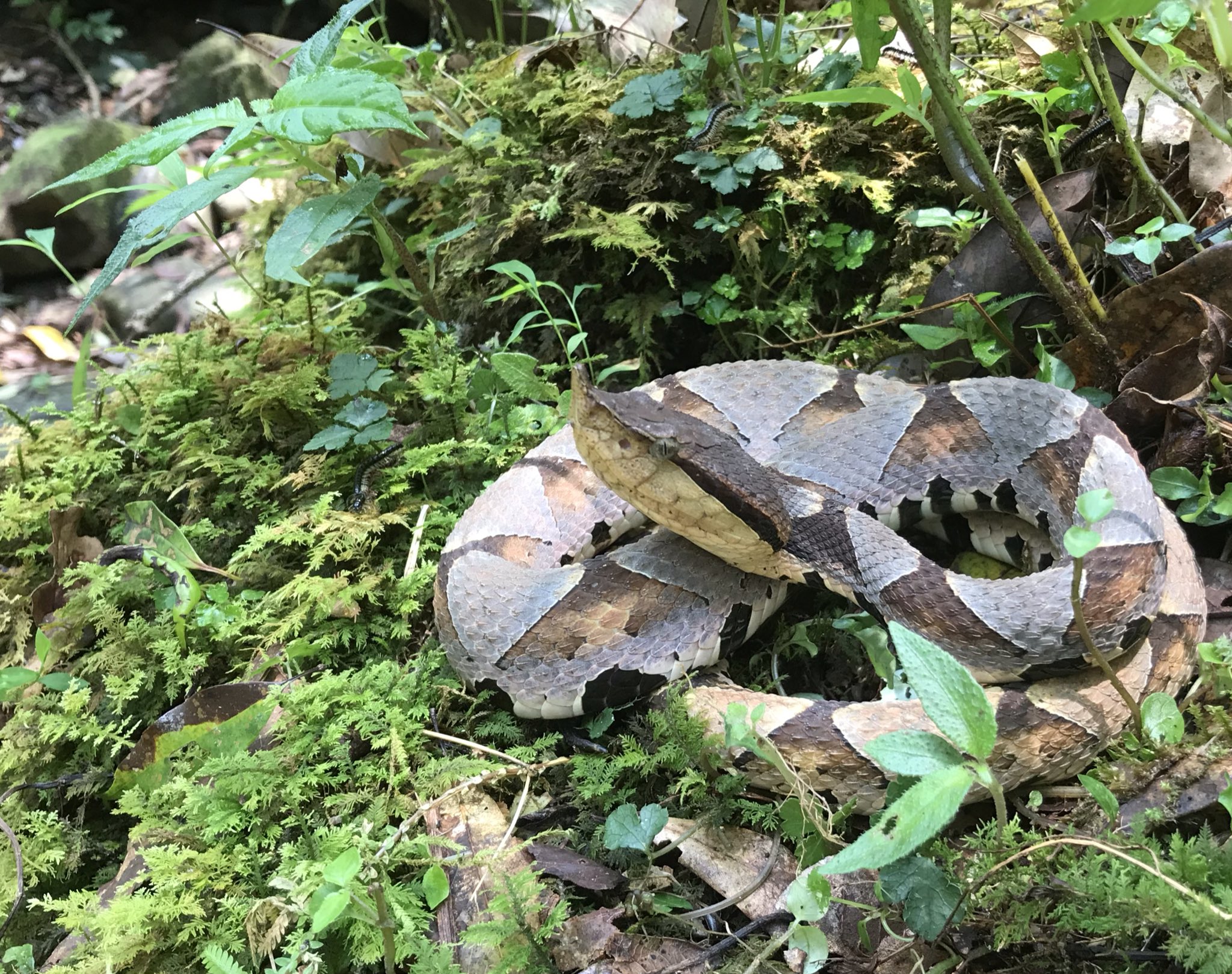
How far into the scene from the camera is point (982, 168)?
2139mm

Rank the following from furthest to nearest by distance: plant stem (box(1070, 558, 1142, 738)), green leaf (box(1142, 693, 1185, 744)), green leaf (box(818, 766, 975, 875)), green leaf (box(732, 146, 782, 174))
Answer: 1. green leaf (box(732, 146, 782, 174))
2. green leaf (box(1142, 693, 1185, 744))
3. plant stem (box(1070, 558, 1142, 738))
4. green leaf (box(818, 766, 975, 875))

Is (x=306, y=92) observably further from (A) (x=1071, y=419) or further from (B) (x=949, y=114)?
(A) (x=1071, y=419)

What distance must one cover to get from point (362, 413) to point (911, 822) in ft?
7.43

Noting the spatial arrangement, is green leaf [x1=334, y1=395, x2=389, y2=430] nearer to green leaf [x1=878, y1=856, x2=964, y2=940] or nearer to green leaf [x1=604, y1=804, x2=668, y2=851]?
green leaf [x1=604, y1=804, x2=668, y2=851]

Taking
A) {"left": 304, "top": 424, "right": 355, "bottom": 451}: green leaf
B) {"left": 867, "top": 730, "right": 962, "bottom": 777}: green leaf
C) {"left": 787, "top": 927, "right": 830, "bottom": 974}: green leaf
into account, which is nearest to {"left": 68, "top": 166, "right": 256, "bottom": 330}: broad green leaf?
{"left": 304, "top": 424, "right": 355, "bottom": 451}: green leaf

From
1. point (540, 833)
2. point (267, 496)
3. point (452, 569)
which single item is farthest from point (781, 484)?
point (267, 496)

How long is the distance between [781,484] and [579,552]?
730 millimetres

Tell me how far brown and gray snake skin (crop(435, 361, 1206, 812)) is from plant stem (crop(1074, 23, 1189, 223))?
25.3 inches

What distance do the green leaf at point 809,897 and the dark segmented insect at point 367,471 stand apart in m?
1.81

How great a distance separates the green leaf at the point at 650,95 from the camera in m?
3.04

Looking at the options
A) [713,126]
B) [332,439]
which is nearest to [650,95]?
[713,126]

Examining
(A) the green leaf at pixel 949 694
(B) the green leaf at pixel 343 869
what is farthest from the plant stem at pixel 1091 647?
(B) the green leaf at pixel 343 869

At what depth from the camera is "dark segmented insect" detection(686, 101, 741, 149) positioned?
3014 millimetres

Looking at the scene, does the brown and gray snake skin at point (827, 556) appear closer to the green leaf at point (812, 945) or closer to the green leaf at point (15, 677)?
the green leaf at point (812, 945)
